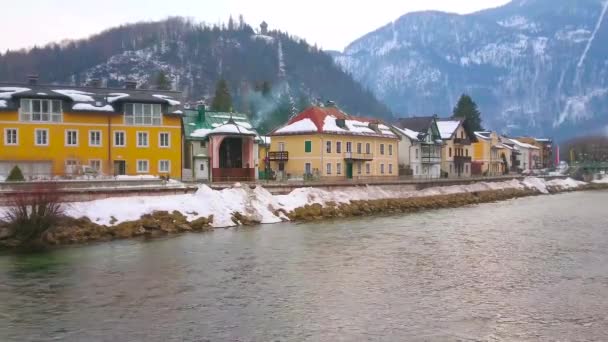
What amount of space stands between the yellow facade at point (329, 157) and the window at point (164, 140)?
14.4 metres

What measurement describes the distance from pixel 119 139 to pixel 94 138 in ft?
7.03

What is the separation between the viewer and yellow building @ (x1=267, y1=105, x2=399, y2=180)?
2660 inches

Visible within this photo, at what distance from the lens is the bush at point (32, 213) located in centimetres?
3325

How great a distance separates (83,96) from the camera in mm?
55938

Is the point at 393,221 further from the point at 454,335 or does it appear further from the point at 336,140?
the point at 454,335

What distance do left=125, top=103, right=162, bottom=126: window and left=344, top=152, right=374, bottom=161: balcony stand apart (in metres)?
22.6

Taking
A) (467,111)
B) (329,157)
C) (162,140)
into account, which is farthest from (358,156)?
(467,111)

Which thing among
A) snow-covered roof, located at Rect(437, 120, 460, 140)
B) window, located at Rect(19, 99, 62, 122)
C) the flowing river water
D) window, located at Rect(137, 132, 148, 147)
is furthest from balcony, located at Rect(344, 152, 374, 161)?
the flowing river water

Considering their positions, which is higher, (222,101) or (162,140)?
(222,101)

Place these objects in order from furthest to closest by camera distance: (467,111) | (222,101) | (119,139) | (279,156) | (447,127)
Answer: (467,111)
(222,101)
(447,127)
(279,156)
(119,139)

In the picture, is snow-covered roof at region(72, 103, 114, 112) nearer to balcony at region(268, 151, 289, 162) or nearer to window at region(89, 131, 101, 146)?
window at region(89, 131, 101, 146)

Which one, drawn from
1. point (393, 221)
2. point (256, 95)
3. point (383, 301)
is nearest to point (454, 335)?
point (383, 301)

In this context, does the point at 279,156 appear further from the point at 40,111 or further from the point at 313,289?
the point at 313,289

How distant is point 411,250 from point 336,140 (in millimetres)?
38234
